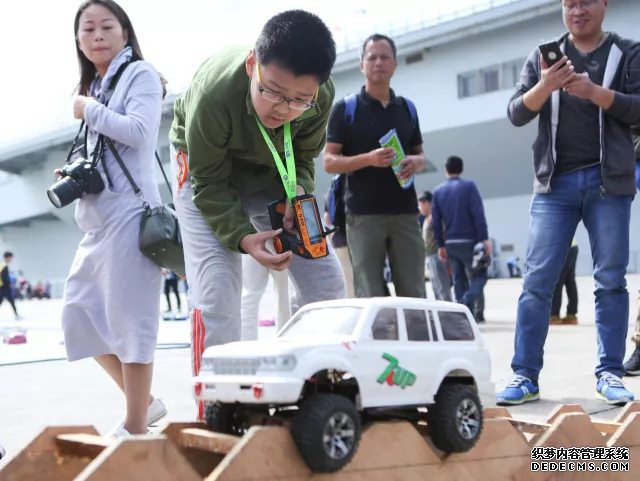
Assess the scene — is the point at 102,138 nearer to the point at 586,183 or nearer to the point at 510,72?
the point at 586,183

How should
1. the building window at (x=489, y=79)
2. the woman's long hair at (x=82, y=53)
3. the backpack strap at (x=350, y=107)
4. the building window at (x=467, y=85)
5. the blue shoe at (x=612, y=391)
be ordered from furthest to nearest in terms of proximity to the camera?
1. the building window at (x=467, y=85)
2. the building window at (x=489, y=79)
3. the backpack strap at (x=350, y=107)
4. the blue shoe at (x=612, y=391)
5. the woman's long hair at (x=82, y=53)

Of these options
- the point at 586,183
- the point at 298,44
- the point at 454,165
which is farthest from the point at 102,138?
the point at 454,165

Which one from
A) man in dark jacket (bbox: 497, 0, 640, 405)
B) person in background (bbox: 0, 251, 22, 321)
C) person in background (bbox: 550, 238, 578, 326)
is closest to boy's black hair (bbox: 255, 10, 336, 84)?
man in dark jacket (bbox: 497, 0, 640, 405)

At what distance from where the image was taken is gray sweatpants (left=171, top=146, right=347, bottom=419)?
2.50 meters

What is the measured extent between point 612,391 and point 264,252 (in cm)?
189

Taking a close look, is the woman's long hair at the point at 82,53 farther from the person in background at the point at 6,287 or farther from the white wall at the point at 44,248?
the white wall at the point at 44,248

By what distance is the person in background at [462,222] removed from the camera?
812 cm

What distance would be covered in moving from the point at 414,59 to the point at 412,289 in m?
25.7

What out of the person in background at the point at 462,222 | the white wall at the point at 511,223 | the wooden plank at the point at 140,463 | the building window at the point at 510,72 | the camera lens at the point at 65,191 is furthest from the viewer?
the white wall at the point at 511,223

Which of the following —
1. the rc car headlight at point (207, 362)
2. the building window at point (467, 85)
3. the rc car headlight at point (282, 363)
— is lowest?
the rc car headlight at point (207, 362)

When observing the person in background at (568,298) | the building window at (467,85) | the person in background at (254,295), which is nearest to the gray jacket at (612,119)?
the person in background at (254,295)

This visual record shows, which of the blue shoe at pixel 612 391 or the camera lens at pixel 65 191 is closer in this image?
the camera lens at pixel 65 191

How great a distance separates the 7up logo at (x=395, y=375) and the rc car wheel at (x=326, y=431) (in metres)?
0.12

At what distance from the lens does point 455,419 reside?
192cm
